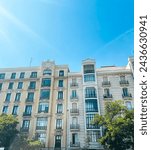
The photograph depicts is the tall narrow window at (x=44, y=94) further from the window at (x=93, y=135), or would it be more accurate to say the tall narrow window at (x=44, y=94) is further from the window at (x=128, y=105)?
the window at (x=128, y=105)

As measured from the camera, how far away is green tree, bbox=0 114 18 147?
81.8ft

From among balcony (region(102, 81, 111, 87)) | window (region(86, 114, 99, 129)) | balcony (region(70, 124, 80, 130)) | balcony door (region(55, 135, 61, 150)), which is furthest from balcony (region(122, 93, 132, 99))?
balcony door (region(55, 135, 61, 150))

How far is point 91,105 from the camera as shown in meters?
29.8

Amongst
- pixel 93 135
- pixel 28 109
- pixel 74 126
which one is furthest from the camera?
pixel 28 109

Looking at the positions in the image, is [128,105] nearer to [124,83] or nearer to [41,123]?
[124,83]

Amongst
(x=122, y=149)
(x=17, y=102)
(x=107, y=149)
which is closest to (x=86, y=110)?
(x=107, y=149)

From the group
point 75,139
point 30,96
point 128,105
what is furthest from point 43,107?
point 128,105

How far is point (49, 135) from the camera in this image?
2797 centimetres

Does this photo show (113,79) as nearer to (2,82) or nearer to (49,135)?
(49,135)

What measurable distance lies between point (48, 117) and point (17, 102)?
7098 millimetres

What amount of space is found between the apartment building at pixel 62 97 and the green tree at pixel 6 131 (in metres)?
2.89

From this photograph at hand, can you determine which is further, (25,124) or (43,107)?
(43,107)

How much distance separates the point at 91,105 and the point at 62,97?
5903 millimetres

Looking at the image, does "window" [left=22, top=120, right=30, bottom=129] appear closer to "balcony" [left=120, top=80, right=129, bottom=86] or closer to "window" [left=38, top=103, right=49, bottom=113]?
"window" [left=38, top=103, right=49, bottom=113]
